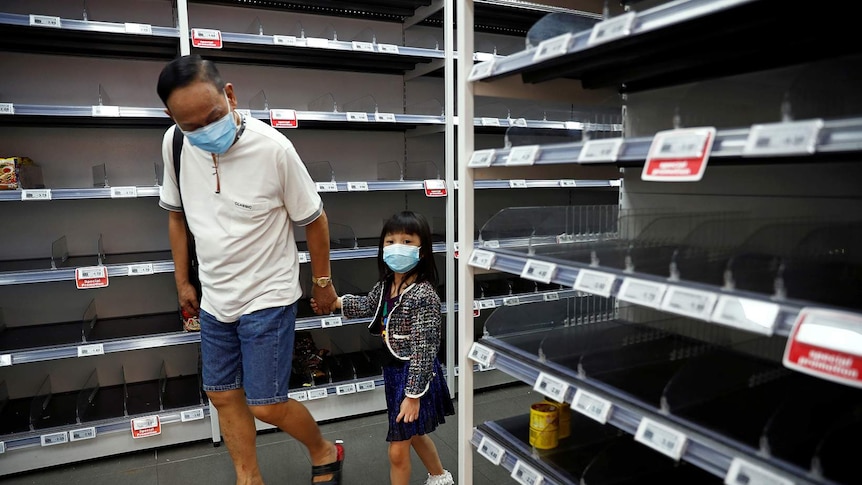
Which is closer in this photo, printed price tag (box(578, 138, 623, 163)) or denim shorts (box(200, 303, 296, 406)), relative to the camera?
printed price tag (box(578, 138, 623, 163))

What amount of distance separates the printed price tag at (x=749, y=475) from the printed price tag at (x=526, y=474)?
603 mm

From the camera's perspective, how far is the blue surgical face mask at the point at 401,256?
1.94m

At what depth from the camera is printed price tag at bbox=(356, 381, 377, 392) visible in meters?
3.09

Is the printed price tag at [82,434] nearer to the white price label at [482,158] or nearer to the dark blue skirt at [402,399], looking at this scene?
the dark blue skirt at [402,399]

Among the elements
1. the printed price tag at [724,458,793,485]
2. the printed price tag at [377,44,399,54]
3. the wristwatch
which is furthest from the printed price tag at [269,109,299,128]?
the printed price tag at [724,458,793,485]

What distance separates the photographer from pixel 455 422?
3.07m

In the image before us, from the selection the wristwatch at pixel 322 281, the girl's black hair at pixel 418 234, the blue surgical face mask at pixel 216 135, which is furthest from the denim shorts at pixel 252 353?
the blue surgical face mask at pixel 216 135

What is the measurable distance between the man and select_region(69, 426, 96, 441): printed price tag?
99 centimetres

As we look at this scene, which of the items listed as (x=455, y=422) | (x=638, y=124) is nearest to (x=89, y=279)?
(x=455, y=422)

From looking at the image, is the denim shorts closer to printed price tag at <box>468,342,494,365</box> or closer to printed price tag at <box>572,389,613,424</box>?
printed price tag at <box>468,342,494,365</box>

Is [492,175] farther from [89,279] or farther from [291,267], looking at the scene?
[89,279]

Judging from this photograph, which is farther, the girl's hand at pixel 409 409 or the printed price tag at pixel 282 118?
the printed price tag at pixel 282 118

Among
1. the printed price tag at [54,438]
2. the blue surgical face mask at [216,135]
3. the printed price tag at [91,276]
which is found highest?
the blue surgical face mask at [216,135]

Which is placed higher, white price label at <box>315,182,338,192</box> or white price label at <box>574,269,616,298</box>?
white price label at <box>315,182,338,192</box>
